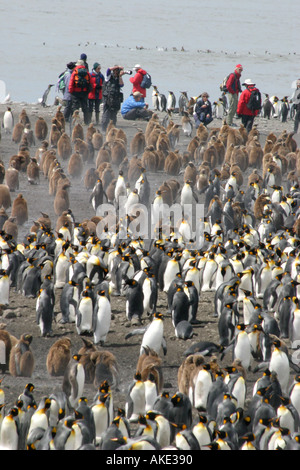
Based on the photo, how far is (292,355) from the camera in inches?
372

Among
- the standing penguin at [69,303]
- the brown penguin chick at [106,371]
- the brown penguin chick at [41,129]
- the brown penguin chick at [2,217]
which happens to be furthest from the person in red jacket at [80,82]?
the brown penguin chick at [106,371]

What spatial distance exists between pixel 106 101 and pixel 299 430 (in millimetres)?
13550

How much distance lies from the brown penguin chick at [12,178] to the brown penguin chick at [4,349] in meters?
6.88

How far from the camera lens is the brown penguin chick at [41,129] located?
19188 mm

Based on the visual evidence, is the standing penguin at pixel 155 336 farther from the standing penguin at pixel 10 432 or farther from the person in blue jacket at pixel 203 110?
the person in blue jacket at pixel 203 110

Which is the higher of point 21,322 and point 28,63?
point 28,63

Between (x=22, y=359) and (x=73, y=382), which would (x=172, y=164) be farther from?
(x=73, y=382)

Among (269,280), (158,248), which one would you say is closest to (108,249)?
(158,248)

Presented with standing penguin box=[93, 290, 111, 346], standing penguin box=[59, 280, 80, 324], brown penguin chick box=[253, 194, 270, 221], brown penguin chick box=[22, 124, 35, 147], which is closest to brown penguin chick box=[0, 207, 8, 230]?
standing penguin box=[59, 280, 80, 324]

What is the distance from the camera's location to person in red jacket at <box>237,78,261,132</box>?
1941 centimetres

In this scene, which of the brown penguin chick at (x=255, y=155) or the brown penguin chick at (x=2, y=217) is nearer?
the brown penguin chick at (x=2, y=217)

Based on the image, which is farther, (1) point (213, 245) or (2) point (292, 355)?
(1) point (213, 245)

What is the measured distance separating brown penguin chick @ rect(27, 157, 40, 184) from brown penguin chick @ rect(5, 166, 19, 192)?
0.39 metres
